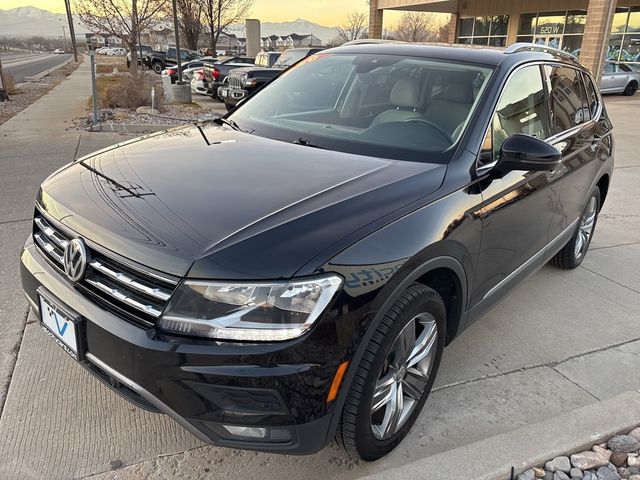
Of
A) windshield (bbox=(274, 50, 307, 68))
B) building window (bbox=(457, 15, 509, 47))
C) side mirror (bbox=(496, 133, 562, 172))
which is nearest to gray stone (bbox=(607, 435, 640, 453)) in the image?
side mirror (bbox=(496, 133, 562, 172))

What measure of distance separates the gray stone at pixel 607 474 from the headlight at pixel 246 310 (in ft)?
5.04

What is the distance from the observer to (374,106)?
314cm

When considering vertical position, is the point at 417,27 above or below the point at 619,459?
above

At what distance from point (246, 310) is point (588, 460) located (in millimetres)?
1724

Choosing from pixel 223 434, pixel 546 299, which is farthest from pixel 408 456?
pixel 546 299

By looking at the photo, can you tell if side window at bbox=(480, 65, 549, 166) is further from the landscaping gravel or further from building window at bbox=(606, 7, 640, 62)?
building window at bbox=(606, 7, 640, 62)

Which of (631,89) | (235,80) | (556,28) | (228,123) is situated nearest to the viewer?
(228,123)

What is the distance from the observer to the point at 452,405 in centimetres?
274

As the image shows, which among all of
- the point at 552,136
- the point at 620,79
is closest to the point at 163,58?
the point at 620,79

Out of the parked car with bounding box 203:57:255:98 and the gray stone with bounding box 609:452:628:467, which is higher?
the parked car with bounding box 203:57:255:98

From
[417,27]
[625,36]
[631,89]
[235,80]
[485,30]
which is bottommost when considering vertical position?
[631,89]

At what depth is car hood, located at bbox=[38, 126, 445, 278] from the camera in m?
1.80

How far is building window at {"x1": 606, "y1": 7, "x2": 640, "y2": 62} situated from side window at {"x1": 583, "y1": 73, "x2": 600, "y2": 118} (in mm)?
20382

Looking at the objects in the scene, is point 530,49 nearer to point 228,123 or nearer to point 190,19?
point 228,123
